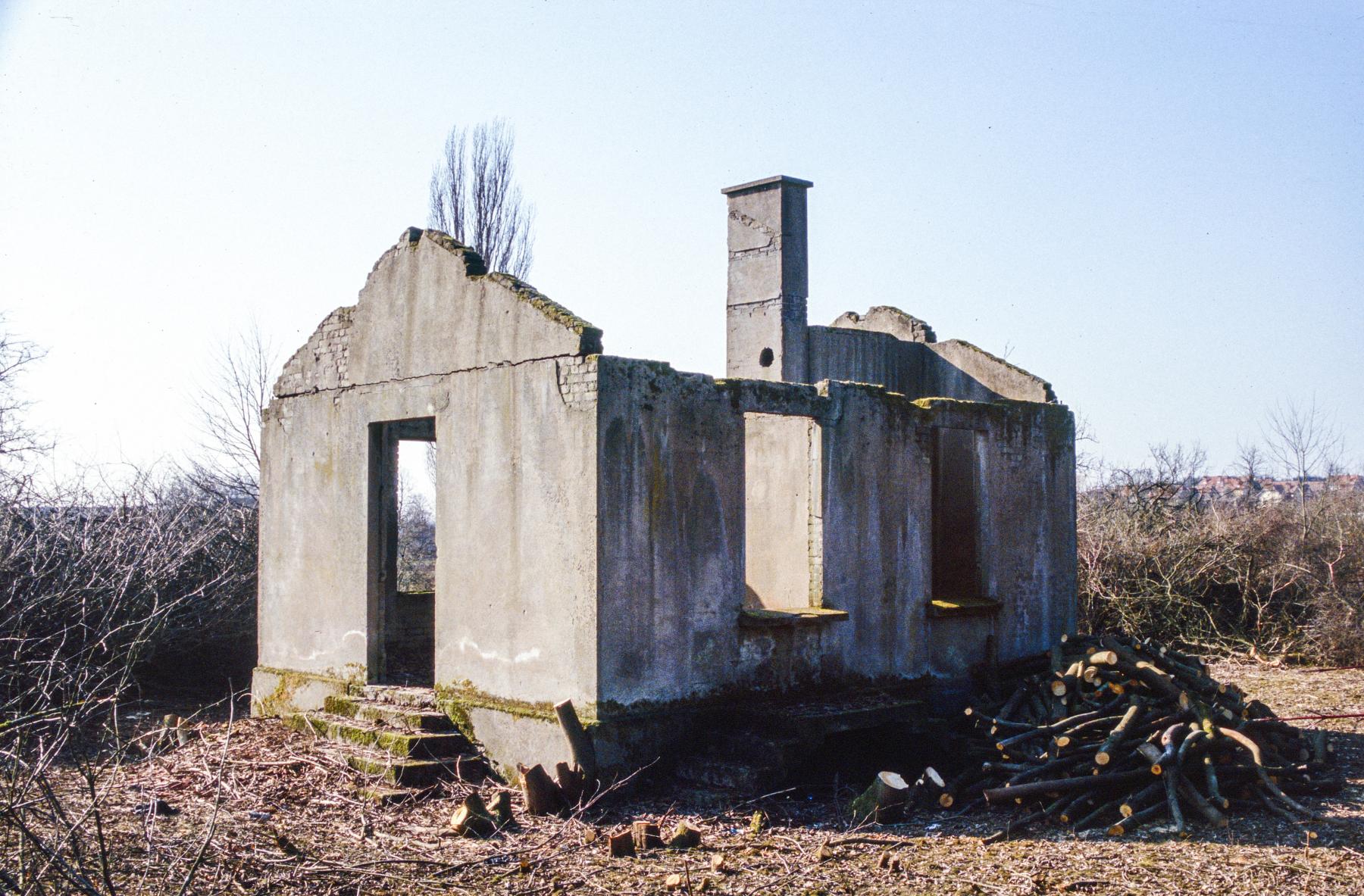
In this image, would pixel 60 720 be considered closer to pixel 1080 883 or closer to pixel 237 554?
pixel 1080 883

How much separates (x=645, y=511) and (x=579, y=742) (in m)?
1.72

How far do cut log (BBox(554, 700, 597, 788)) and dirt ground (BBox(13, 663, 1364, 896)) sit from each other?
285 millimetres

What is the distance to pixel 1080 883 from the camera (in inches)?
269

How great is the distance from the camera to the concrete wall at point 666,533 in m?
8.79

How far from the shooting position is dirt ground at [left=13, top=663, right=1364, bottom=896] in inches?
263

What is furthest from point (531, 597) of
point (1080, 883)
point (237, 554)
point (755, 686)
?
point (237, 554)

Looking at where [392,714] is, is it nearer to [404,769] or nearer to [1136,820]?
[404,769]

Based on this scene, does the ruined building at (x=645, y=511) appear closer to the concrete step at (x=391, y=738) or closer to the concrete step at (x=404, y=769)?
the concrete step at (x=391, y=738)

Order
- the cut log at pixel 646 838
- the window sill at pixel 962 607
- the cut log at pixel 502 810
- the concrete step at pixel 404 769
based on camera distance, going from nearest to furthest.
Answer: the cut log at pixel 646 838 < the cut log at pixel 502 810 < the concrete step at pixel 404 769 < the window sill at pixel 962 607

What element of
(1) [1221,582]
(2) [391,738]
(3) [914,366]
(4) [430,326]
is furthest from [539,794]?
(1) [1221,582]

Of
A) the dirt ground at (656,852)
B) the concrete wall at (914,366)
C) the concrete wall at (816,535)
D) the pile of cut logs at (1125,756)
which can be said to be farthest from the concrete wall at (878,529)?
the concrete wall at (914,366)

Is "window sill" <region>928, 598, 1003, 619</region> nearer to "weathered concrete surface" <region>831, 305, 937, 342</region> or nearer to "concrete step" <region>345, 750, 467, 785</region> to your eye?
"weathered concrete surface" <region>831, 305, 937, 342</region>

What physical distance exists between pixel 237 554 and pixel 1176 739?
11149 mm

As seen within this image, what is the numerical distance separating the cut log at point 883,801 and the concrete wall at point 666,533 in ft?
5.06
